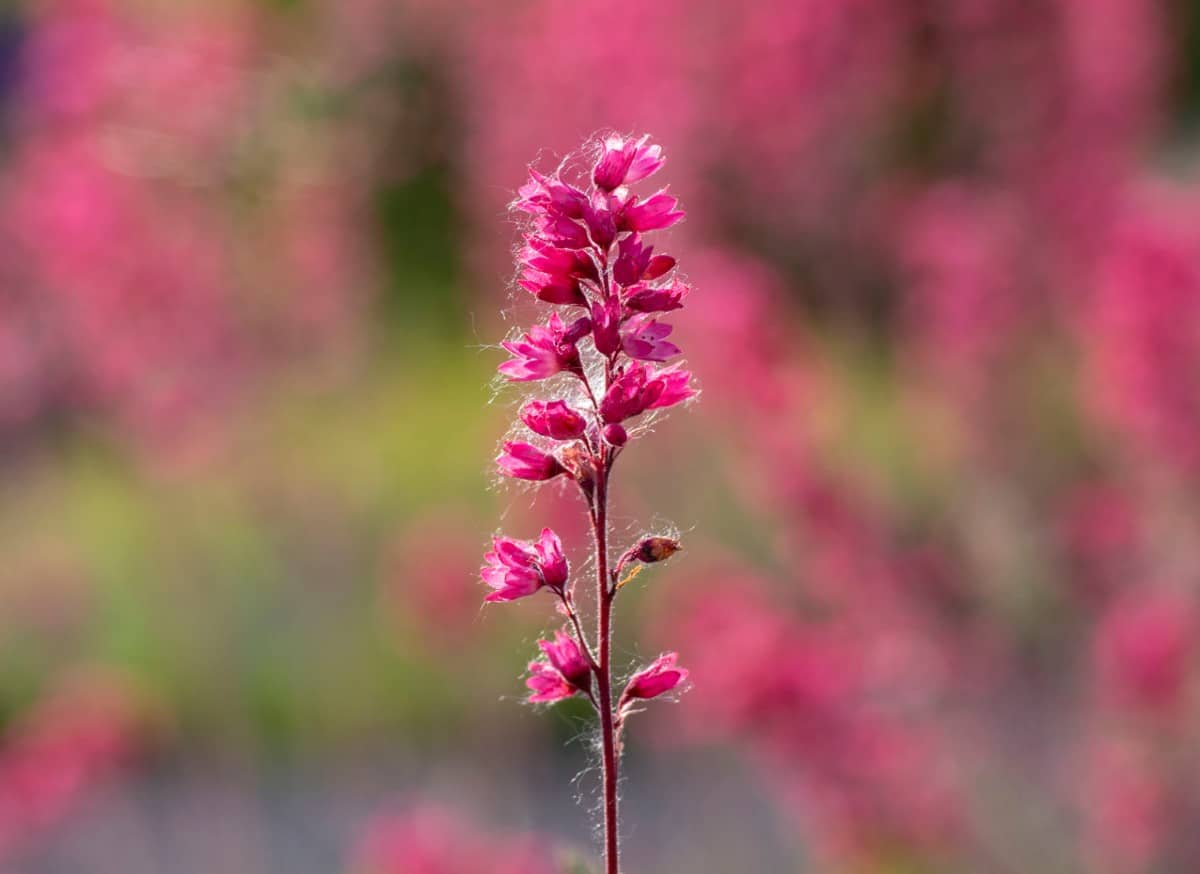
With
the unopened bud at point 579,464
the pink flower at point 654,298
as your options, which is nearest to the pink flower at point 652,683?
the unopened bud at point 579,464

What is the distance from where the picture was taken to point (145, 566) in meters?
8.92

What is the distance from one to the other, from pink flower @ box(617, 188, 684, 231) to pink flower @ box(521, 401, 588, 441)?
0.13m

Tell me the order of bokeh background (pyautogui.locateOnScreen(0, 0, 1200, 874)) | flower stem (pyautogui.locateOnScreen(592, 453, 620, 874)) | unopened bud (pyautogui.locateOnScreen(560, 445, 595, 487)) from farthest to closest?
bokeh background (pyautogui.locateOnScreen(0, 0, 1200, 874)) → unopened bud (pyautogui.locateOnScreen(560, 445, 595, 487)) → flower stem (pyautogui.locateOnScreen(592, 453, 620, 874))

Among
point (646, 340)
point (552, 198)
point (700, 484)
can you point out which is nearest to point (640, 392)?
point (646, 340)

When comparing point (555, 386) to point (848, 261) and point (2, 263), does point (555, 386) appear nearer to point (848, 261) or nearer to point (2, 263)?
point (848, 261)

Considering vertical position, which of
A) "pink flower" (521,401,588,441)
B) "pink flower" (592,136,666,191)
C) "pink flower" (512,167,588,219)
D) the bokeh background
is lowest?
"pink flower" (521,401,588,441)

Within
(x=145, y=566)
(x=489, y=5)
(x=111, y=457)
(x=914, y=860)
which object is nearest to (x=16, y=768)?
(x=914, y=860)

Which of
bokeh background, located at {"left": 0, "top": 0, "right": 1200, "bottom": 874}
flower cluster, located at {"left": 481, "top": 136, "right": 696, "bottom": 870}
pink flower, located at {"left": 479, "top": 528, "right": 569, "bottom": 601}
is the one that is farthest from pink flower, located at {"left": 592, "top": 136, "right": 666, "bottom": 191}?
bokeh background, located at {"left": 0, "top": 0, "right": 1200, "bottom": 874}

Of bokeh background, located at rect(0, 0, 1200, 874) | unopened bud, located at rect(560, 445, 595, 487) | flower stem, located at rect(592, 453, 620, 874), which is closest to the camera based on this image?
flower stem, located at rect(592, 453, 620, 874)

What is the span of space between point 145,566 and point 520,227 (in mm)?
8226

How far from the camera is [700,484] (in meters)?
7.40

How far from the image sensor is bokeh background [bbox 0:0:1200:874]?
3598mm

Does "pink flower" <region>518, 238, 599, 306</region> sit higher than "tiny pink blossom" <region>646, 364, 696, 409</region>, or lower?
higher

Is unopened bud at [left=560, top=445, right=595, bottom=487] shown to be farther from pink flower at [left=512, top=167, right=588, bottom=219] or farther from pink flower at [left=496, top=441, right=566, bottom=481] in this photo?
pink flower at [left=512, top=167, right=588, bottom=219]
